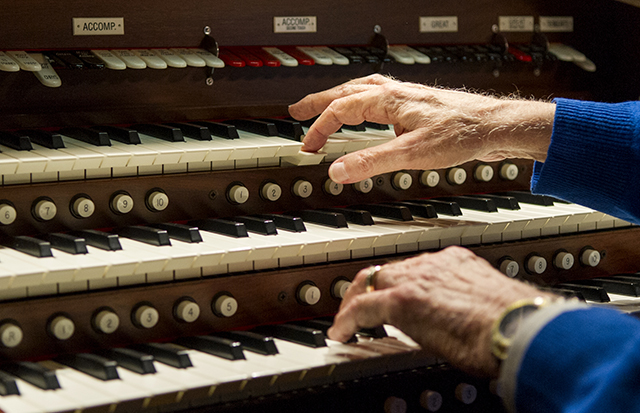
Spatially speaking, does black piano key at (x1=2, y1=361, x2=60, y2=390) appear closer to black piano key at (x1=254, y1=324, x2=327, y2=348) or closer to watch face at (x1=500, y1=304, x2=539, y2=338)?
black piano key at (x1=254, y1=324, x2=327, y2=348)

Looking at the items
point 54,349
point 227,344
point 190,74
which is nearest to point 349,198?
point 190,74

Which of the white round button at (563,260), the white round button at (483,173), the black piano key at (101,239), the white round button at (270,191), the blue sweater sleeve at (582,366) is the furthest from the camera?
the white round button at (483,173)

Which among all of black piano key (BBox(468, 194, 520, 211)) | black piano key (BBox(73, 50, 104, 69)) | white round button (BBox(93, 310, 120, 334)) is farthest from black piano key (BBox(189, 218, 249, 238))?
black piano key (BBox(468, 194, 520, 211))

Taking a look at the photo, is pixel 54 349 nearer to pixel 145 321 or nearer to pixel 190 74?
pixel 145 321

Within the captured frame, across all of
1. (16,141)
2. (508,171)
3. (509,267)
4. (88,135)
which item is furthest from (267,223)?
(508,171)

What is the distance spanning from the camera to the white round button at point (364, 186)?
205 centimetres

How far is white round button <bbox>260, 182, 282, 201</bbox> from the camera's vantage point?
1.91 m

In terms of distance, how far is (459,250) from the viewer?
147 centimetres

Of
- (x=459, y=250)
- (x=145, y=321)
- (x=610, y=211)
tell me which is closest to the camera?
(x=459, y=250)

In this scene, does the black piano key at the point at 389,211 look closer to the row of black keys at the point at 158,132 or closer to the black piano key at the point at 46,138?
the row of black keys at the point at 158,132

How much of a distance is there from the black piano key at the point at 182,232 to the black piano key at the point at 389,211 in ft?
1.66

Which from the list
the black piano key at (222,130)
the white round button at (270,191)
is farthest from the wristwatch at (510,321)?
the black piano key at (222,130)

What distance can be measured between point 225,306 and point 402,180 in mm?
678

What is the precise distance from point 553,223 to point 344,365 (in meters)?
0.83
